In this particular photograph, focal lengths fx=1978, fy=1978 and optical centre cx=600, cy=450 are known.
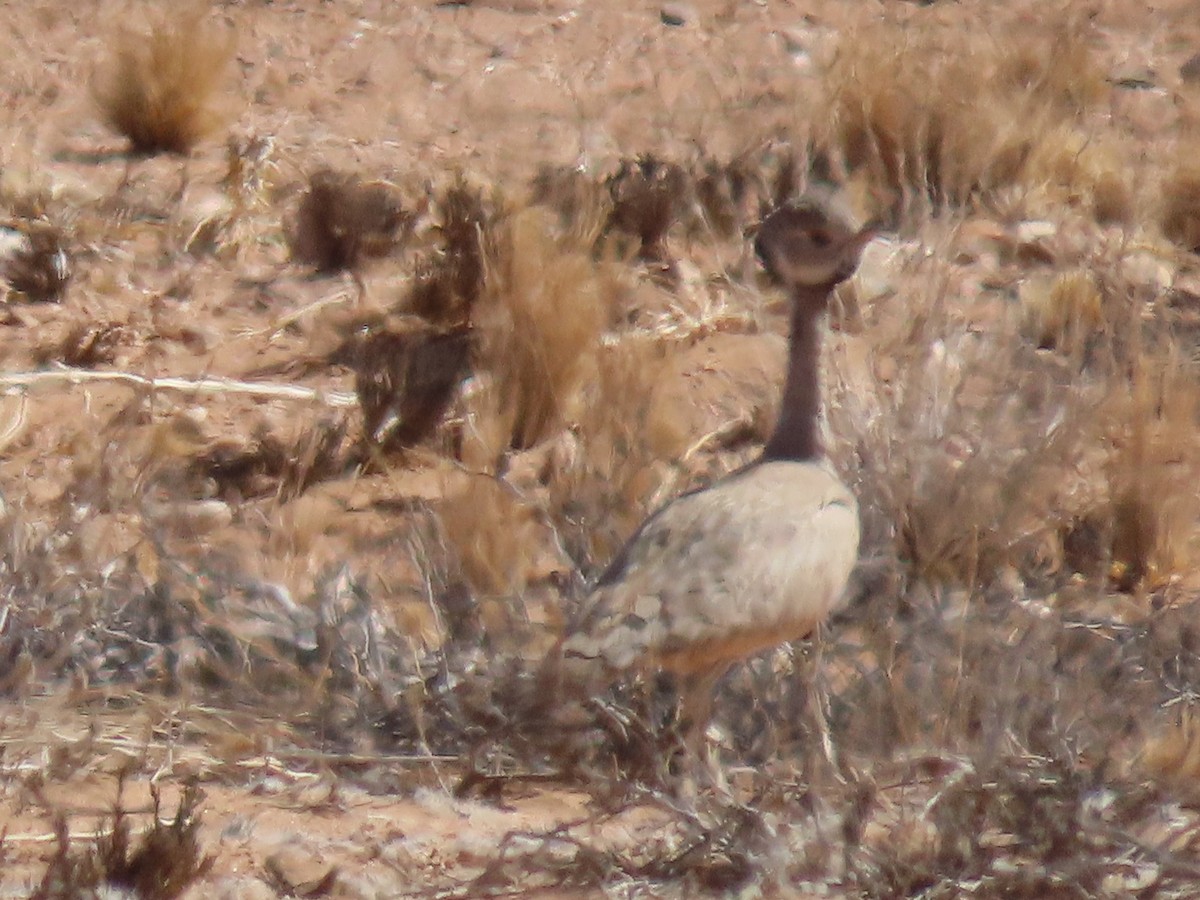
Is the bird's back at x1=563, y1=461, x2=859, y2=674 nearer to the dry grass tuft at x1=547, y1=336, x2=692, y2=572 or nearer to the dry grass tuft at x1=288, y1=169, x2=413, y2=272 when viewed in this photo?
the dry grass tuft at x1=547, y1=336, x2=692, y2=572

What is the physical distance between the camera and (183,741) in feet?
14.6

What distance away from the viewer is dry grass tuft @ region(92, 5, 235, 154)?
7.70 m

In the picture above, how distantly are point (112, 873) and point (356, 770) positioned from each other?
2.47 feet

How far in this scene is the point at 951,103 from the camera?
750 cm

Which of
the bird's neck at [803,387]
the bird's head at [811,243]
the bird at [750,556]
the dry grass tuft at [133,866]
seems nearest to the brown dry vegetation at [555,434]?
the dry grass tuft at [133,866]

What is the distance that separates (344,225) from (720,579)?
135 inches

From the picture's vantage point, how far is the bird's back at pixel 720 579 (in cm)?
393

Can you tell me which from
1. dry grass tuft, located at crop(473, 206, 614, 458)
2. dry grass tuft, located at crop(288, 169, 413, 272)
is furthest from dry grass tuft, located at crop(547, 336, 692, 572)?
dry grass tuft, located at crop(288, 169, 413, 272)

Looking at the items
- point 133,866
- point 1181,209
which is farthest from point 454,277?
point 133,866

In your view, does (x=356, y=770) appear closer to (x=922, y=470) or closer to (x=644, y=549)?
(x=644, y=549)

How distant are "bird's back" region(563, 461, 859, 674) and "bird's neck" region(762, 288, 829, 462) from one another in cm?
25

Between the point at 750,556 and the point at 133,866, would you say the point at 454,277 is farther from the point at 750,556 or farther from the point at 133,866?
the point at 133,866

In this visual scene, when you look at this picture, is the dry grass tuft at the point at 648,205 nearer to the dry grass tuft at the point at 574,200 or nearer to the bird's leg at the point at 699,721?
the dry grass tuft at the point at 574,200

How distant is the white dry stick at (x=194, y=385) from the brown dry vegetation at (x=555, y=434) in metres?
0.02
